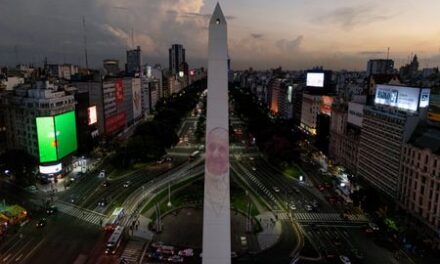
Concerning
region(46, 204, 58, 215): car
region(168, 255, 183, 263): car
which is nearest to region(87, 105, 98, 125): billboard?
region(46, 204, 58, 215): car

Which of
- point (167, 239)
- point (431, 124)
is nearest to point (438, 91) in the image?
point (431, 124)

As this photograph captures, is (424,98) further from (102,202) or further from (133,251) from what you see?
(102,202)

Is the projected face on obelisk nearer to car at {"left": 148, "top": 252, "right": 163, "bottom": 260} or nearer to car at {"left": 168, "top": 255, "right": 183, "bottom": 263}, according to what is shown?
car at {"left": 168, "top": 255, "right": 183, "bottom": 263}

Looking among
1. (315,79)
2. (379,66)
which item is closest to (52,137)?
(315,79)

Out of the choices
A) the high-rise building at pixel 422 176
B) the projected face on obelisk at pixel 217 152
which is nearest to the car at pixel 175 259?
the projected face on obelisk at pixel 217 152

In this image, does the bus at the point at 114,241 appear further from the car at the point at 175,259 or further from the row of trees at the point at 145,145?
the row of trees at the point at 145,145

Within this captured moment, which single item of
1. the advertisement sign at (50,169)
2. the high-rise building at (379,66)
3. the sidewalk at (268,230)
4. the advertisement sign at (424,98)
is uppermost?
the high-rise building at (379,66)
